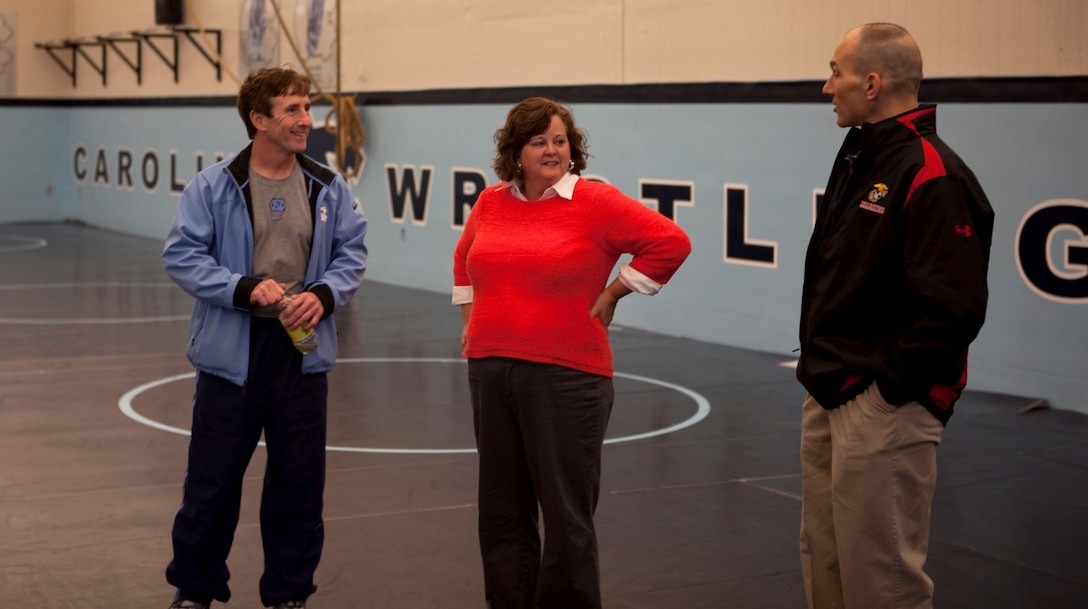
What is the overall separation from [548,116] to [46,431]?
4139 millimetres

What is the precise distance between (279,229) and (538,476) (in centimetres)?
104

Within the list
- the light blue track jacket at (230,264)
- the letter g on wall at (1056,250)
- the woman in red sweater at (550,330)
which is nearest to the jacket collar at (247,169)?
the light blue track jacket at (230,264)

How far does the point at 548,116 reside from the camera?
377cm

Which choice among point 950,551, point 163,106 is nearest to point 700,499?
point 950,551

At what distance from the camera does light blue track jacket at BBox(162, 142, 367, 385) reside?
3.97 m

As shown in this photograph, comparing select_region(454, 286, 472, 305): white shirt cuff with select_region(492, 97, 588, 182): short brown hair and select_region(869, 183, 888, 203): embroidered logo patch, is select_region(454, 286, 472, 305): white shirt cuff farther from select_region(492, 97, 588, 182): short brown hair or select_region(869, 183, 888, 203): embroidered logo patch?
select_region(869, 183, 888, 203): embroidered logo patch

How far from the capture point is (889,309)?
318cm

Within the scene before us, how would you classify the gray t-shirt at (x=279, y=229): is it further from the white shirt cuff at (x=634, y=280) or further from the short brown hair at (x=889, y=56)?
the short brown hair at (x=889, y=56)

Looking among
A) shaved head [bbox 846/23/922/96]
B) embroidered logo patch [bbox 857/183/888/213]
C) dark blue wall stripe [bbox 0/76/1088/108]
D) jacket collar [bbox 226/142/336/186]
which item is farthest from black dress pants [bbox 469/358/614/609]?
dark blue wall stripe [bbox 0/76/1088/108]

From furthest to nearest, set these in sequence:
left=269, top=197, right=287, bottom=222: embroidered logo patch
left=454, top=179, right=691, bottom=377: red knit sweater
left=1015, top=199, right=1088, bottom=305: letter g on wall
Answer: left=1015, top=199, right=1088, bottom=305: letter g on wall → left=269, top=197, right=287, bottom=222: embroidered logo patch → left=454, top=179, right=691, bottom=377: red knit sweater

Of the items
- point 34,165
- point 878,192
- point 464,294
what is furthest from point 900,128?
point 34,165

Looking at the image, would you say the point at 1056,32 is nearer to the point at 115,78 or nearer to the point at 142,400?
the point at 142,400

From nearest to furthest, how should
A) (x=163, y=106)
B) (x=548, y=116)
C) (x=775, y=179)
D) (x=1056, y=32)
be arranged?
(x=548, y=116) < (x=1056, y=32) < (x=775, y=179) < (x=163, y=106)

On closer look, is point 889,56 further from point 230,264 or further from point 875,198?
point 230,264
